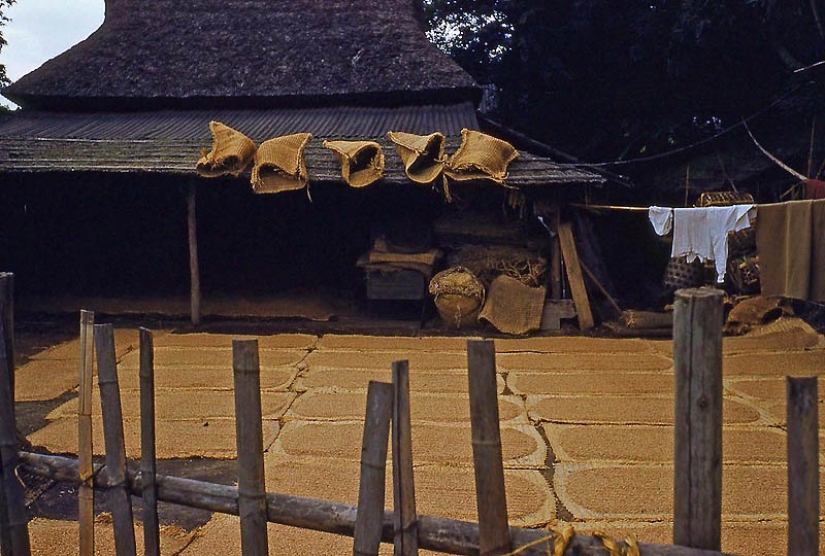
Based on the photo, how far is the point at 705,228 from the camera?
22.5 ft

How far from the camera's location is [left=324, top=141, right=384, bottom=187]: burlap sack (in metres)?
8.61

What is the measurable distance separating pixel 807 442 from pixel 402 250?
25.9 feet

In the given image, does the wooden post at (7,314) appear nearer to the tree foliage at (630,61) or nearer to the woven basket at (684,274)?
the woven basket at (684,274)

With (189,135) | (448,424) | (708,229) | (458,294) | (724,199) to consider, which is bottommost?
(448,424)

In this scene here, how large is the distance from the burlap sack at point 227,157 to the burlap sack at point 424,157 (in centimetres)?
210

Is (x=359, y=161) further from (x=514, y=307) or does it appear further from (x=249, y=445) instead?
(x=249, y=445)

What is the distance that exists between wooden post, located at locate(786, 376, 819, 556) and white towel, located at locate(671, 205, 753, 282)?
5.36 m

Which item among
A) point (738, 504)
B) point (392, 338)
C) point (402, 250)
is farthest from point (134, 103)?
point (738, 504)

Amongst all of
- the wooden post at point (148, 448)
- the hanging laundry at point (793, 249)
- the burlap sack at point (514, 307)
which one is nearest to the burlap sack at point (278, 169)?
the burlap sack at point (514, 307)

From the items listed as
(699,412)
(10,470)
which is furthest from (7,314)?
(699,412)

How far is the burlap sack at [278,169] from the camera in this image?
864 cm

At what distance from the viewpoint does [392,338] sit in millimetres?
8297

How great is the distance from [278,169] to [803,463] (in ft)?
25.9

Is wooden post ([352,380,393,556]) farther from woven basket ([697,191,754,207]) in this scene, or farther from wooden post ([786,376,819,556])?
woven basket ([697,191,754,207])
